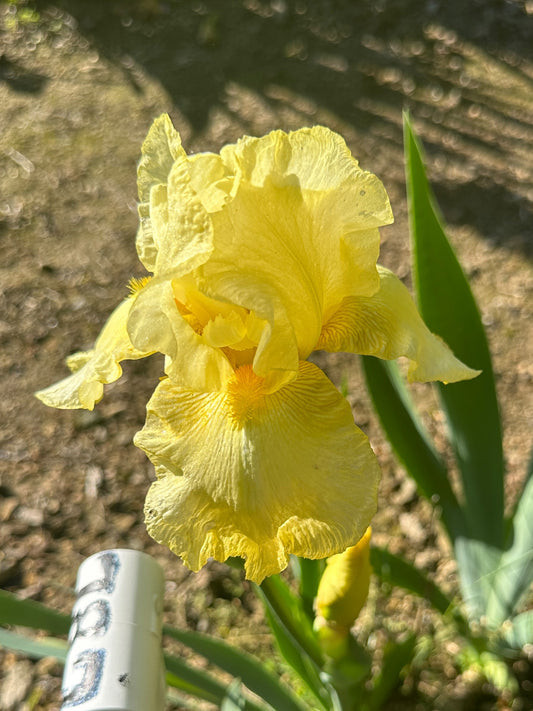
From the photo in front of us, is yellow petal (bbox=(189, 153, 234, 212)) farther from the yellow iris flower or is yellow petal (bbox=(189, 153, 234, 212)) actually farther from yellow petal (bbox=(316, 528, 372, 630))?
yellow petal (bbox=(316, 528, 372, 630))

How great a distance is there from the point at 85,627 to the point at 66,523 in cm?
109

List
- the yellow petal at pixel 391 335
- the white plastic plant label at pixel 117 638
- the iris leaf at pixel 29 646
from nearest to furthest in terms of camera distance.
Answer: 1. the white plastic plant label at pixel 117 638
2. the yellow petal at pixel 391 335
3. the iris leaf at pixel 29 646

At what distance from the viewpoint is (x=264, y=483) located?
0.82 m

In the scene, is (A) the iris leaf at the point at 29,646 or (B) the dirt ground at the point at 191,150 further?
(B) the dirt ground at the point at 191,150

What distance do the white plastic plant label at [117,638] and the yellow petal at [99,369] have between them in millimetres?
220

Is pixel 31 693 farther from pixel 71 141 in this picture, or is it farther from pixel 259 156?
pixel 71 141

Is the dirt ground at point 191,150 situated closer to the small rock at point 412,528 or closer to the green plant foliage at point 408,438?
Result: the small rock at point 412,528

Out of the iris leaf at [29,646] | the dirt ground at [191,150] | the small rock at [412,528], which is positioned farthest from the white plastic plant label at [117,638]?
the small rock at [412,528]

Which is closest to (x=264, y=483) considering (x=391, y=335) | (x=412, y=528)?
(x=391, y=335)

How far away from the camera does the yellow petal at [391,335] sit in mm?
916

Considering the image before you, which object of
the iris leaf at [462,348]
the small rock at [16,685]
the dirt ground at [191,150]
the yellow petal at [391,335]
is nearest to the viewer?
the yellow petal at [391,335]

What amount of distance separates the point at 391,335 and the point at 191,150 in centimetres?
212

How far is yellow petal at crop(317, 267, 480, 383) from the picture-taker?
0.92m

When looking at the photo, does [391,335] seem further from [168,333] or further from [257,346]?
[168,333]
